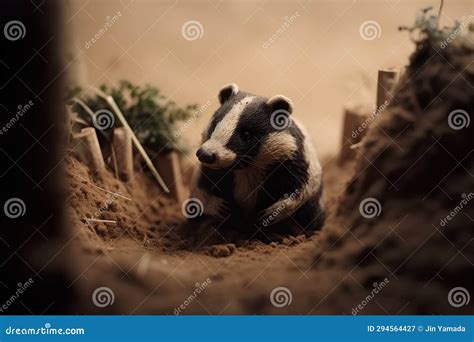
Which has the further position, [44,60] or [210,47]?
[210,47]

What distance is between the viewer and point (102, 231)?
2.53 meters

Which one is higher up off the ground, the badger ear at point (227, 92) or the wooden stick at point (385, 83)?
the wooden stick at point (385, 83)

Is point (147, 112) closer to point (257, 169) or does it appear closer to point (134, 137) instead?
point (134, 137)

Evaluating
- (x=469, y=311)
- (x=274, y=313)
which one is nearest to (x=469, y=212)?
(x=469, y=311)

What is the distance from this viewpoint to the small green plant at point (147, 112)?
283 cm

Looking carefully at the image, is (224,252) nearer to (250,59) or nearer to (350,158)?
(250,59)

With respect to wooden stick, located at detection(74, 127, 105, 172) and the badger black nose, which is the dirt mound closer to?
the badger black nose


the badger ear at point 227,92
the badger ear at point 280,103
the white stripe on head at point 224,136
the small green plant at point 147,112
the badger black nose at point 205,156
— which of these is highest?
the badger ear at point 280,103

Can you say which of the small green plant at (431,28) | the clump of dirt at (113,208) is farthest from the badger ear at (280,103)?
the clump of dirt at (113,208)

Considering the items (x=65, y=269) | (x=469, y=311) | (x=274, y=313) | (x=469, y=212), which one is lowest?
(x=65, y=269)

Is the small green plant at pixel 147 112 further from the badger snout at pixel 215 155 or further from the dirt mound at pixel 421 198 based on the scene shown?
the dirt mound at pixel 421 198

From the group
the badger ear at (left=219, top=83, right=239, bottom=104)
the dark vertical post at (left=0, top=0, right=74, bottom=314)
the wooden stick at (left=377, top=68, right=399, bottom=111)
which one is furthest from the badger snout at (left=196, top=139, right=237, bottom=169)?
the wooden stick at (left=377, top=68, right=399, bottom=111)

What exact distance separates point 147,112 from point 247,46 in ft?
1.98
